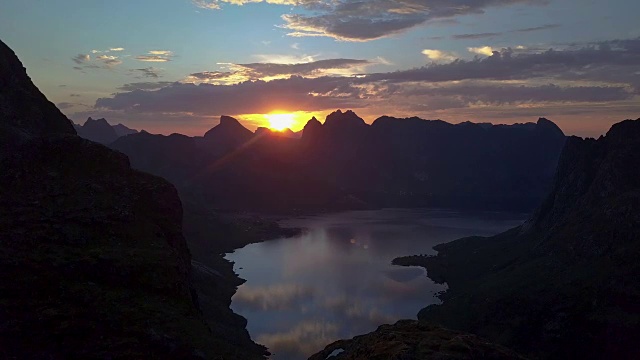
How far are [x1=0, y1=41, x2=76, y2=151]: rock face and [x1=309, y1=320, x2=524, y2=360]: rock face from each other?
76021mm

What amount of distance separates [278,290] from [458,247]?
88170 mm

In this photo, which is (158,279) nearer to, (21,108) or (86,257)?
(86,257)

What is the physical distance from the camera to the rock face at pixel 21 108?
94.7 meters

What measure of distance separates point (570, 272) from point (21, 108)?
13214cm

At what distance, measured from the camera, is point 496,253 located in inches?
6757

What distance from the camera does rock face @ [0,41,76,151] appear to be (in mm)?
94713

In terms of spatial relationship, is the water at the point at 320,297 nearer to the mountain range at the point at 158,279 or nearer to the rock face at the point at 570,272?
the mountain range at the point at 158,279

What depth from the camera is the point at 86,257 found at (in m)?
72.4

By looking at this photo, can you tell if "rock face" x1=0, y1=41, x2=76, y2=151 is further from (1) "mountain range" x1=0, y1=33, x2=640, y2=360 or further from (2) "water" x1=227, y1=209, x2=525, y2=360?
(2) "water" x1=227, y1=209, x2=525, y2=360

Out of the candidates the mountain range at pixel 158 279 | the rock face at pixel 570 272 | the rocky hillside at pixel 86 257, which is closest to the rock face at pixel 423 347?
the mountain range at pixel 158 279

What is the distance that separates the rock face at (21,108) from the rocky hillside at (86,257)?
0.31 m

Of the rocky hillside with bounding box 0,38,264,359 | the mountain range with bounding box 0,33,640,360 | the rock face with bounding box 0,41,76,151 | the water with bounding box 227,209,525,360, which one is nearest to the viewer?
the rocky hillside with bounding box 0,38,264,359

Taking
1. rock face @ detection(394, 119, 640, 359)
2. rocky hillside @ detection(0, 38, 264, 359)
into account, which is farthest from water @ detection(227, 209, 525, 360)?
rocky hillside @ detection(0, 38, 264, 359)

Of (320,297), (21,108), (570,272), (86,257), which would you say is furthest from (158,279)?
(570,272)
